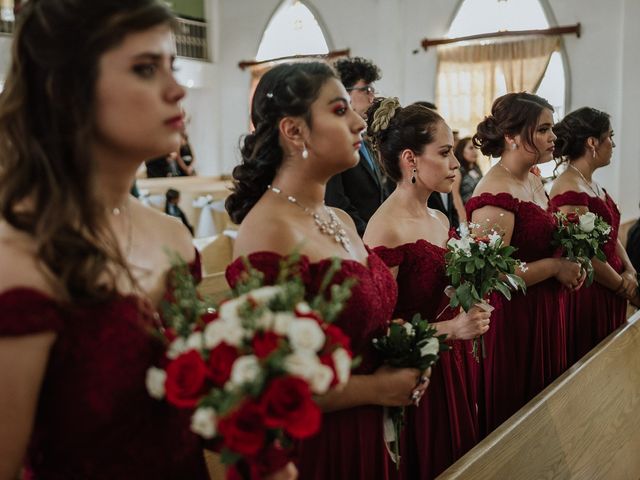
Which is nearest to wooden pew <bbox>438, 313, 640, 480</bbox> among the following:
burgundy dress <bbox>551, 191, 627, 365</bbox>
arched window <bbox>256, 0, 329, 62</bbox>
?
burgundy dress <bbox>551, 191, 627, 365</bbox>

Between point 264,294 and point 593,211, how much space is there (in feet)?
11.3

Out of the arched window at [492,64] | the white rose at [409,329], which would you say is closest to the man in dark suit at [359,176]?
the white rose at [409,329]

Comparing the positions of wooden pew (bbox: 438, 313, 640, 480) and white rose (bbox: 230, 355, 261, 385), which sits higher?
white rose (bbox: 230, 355, 261, 385)

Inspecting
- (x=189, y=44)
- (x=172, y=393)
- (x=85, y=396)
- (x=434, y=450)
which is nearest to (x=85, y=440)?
(x=85, y=396)

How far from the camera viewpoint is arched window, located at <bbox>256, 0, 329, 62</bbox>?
43.5ft

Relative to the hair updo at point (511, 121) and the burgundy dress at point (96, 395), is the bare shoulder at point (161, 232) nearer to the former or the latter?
the burgundy dress at point (96, 395)

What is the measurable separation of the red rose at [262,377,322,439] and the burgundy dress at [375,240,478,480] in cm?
144

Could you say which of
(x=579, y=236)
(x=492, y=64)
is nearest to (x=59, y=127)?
(x=579, y=236)

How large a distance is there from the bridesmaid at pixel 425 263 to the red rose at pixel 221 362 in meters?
1.47

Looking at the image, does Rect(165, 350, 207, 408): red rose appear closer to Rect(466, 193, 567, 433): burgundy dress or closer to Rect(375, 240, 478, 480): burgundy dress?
Rect(375, 240, 478, 480): burgundy dress

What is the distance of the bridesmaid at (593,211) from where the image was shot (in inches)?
165

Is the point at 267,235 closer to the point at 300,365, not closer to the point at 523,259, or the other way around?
the point at 300,365

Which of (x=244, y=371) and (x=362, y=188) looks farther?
(x=362, y=188)

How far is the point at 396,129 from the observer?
2943mm
